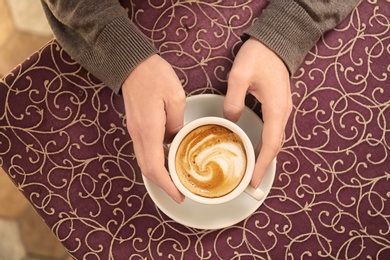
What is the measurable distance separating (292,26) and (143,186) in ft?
1.32

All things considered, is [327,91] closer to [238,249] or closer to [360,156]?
[360,156]

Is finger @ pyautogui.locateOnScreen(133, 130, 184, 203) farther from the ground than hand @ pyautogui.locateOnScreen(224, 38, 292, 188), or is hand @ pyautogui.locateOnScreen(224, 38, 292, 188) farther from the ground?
hand @ pyautogui.locateOnScreen(224, 38, 292, 188)

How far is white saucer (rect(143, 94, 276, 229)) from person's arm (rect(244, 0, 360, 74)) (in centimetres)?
13

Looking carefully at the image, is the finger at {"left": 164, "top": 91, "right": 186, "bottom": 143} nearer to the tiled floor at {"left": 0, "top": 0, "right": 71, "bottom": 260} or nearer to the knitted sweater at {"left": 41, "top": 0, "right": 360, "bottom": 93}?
the knitted sweater at {"left": 41, "top": 0, "right": 360, "bottom": 93}

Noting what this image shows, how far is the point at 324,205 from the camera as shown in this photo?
846 millimetres

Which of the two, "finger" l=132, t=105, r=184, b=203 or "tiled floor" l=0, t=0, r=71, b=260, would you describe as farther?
"tiled floor" l=0, t=0, r=71, b=260

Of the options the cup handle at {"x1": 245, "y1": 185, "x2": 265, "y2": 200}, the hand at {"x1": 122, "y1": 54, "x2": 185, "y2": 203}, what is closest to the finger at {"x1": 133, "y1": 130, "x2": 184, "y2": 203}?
the hand at {"x1": 122, "y1": 54, "x2": 185, "y2": 203}

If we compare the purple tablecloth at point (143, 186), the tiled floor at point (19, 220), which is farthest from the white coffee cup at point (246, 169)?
the tiled floor at point (19, 220)

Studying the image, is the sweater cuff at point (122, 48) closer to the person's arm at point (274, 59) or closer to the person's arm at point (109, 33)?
the person's arm at point (109, 33)

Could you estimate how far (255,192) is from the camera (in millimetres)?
762

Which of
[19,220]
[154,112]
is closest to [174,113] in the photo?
[154,112]

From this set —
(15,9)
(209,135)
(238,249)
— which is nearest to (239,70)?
(209,135)

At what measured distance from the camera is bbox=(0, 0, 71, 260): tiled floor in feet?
4.66

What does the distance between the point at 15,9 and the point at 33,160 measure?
0.78 metres
